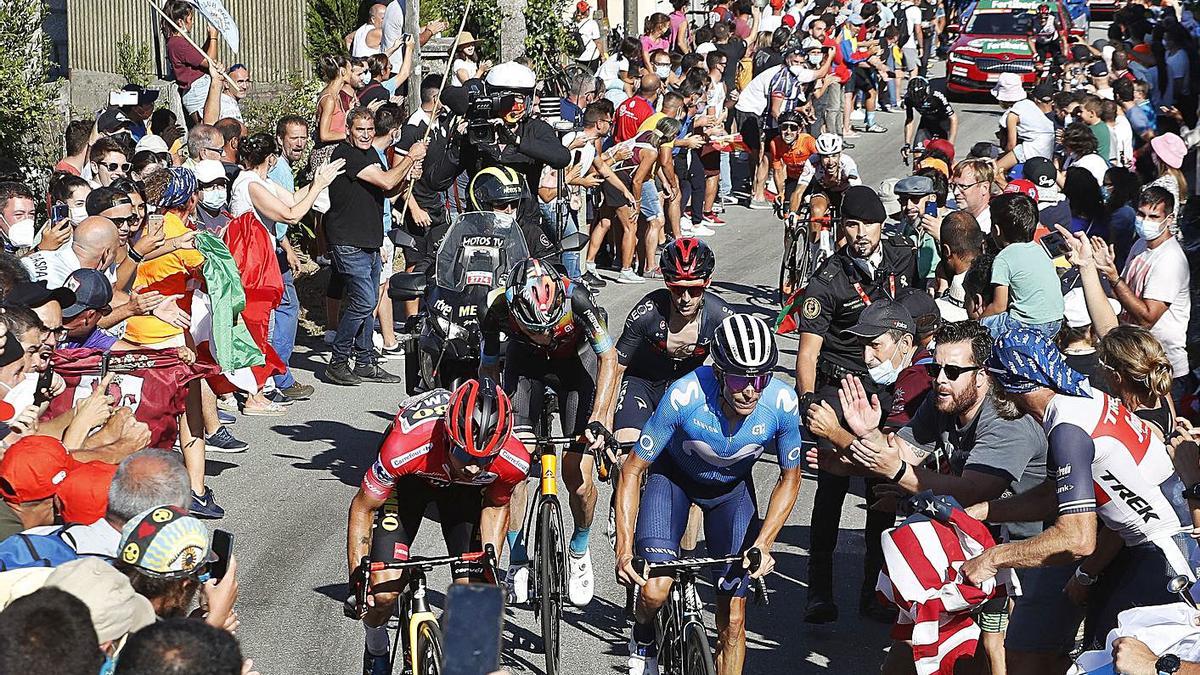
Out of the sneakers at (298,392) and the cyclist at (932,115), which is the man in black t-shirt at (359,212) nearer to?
the sneakers at (298,392)

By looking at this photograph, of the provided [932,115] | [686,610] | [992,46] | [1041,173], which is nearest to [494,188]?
[686,610]

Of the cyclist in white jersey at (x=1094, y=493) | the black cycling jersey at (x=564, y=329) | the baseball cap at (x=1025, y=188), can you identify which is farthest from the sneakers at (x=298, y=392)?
the cyclist in white jersey at (x=1094, y=493)

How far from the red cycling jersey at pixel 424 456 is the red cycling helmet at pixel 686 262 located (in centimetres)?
145

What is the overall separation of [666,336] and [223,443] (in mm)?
4427

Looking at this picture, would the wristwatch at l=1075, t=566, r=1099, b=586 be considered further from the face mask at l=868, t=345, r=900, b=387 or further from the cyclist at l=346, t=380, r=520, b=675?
the cyclist at l=346, t=380, r=520, b=675

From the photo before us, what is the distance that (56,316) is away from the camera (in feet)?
25.3

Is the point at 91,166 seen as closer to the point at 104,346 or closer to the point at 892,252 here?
the point at 104,346

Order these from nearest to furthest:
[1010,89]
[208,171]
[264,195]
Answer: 1. [208,171]
2. [264,195]
3. [1010,89]

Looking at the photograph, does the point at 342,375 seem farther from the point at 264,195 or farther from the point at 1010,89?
the point at 1010,89

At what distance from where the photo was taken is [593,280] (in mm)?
16047

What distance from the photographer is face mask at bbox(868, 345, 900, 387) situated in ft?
26.4

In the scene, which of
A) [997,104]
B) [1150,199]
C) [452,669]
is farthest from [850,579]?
[997,104]

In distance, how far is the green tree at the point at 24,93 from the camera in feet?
47.9

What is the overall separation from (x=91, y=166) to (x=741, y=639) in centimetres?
718
